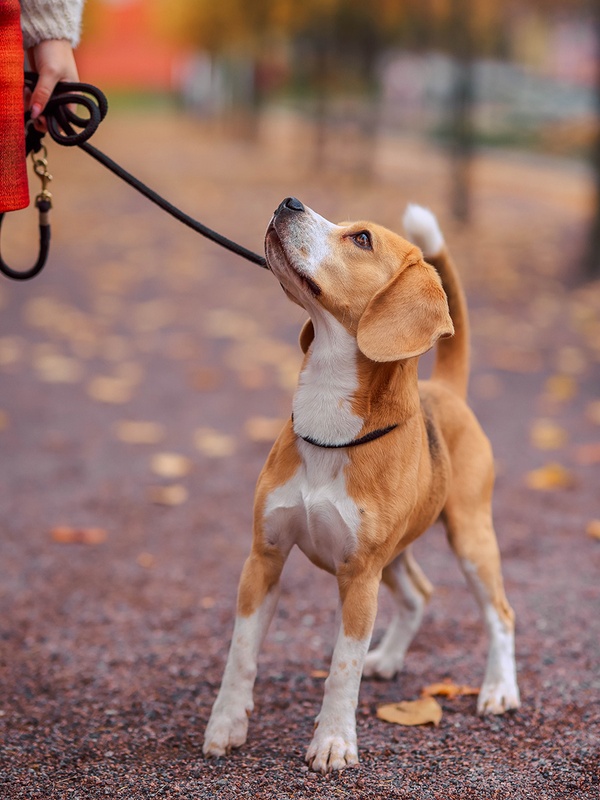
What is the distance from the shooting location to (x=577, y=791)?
287 cm

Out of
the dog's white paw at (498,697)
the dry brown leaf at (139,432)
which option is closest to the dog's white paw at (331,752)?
the dog's white paw at (498,697)

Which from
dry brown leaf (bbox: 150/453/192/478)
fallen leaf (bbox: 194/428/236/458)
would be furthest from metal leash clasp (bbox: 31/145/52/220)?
fallen leaf (bbox: 194/428/236/458)

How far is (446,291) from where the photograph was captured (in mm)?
3648

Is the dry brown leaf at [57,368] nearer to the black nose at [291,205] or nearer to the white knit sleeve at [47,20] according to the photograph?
the white knit sleeve at [47,20]

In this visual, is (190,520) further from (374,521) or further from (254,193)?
(254,193)

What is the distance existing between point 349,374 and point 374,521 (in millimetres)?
430

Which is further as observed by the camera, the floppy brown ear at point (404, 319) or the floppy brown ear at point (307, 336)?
the floppy brown ear at point (307, 336)

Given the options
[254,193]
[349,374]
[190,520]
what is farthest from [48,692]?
[254,193]

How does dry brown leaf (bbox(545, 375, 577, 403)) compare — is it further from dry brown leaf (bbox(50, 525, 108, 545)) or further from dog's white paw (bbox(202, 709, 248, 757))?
dog's white paw (bbox(202, 709, 248, 757))

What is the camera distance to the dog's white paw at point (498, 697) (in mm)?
3396

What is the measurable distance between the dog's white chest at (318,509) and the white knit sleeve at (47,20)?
1462 mm

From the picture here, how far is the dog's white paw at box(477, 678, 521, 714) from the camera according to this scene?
3.40 m

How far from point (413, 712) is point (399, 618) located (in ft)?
1.60

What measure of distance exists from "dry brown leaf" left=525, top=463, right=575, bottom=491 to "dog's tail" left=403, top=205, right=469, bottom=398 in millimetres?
2565
